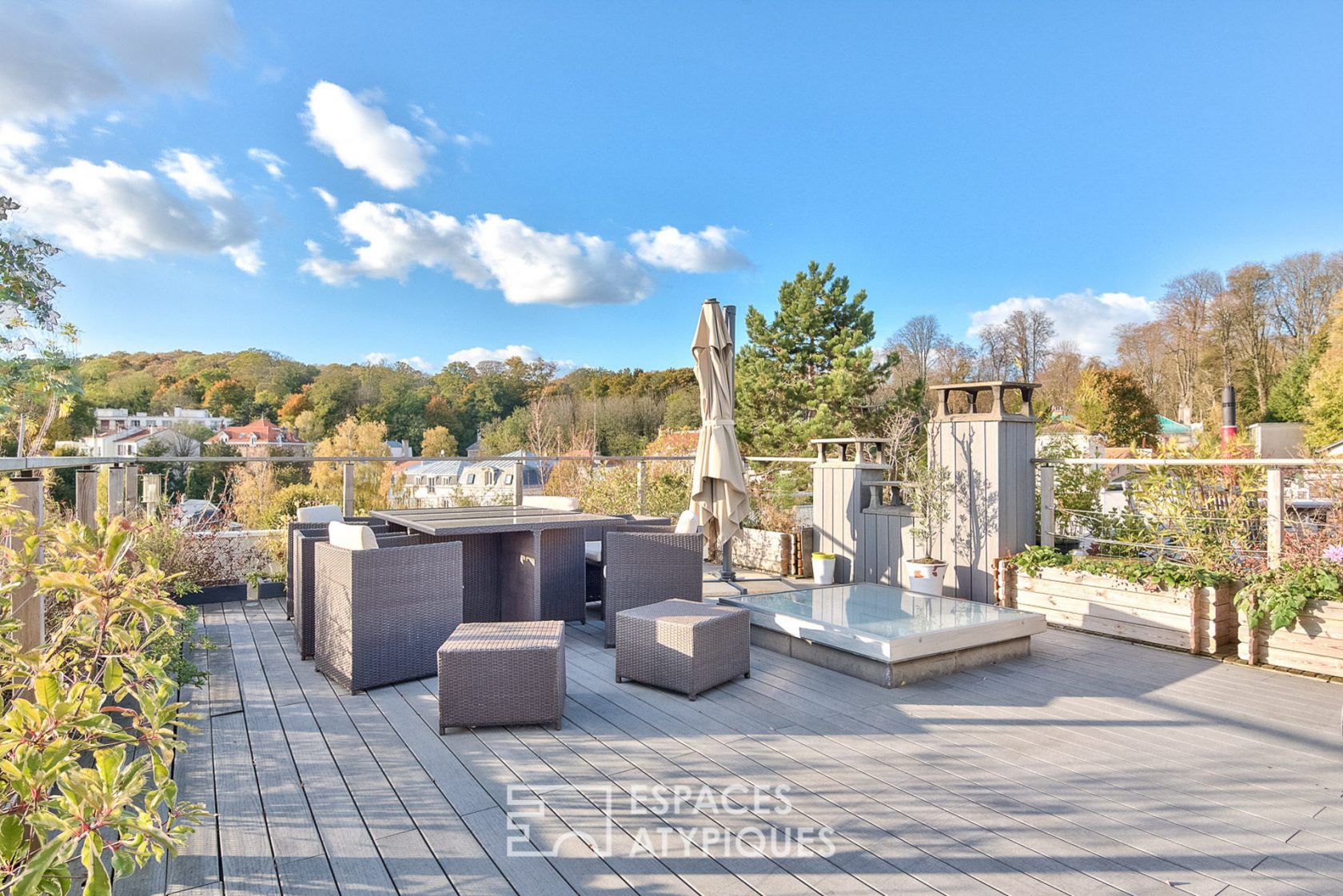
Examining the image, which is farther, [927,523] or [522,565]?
[927,523]

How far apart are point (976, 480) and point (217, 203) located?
34167mm

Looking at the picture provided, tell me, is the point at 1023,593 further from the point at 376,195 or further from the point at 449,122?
the point at 376,195

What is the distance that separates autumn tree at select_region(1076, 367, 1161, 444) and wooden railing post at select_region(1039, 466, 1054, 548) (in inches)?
629

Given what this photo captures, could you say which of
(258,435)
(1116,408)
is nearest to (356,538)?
(1116,408)

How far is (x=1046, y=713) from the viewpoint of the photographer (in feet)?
10.1

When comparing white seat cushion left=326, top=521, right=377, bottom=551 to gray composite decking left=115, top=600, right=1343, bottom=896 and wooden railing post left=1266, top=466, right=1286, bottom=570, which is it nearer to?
gray composite decking left=115, top=600, right=1343, bottom=896

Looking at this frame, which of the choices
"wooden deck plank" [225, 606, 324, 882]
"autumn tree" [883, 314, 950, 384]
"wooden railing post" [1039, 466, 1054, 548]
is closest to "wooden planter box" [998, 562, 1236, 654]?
"wooden railing post" [1039, 466, 1054, 548]

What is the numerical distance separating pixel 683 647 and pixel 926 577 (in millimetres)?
2559

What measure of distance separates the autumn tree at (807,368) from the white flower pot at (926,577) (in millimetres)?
10780

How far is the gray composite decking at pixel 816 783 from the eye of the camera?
186 cm

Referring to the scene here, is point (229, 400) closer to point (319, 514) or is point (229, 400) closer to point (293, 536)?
point (319, 514)

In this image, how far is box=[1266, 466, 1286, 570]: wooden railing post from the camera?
151 inches

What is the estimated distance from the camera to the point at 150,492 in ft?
19.0

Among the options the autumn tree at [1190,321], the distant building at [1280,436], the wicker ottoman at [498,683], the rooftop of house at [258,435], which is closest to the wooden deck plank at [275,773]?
the wicker ottoman at [498,683]
